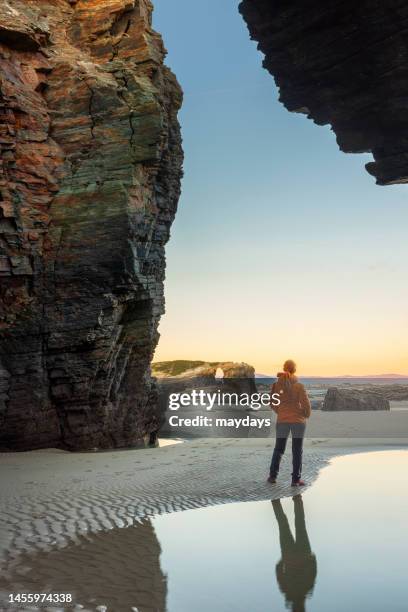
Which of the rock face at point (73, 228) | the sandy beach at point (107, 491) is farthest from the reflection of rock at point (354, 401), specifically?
the rock face at point (73, 228)

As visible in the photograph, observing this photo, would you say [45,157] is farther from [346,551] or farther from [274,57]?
[346,551]

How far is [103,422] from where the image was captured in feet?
76.0

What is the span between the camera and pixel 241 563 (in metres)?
7.32

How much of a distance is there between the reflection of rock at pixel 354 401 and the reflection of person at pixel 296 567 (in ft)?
112

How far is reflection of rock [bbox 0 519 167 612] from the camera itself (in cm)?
591

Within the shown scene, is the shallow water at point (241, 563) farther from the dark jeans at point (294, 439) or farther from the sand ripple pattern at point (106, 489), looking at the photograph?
the dark jeans at point (294, 439)

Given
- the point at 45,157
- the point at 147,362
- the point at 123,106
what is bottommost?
the point at 147,362

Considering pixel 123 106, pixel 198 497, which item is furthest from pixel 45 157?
pixel 198 497

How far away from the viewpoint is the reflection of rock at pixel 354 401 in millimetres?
41906

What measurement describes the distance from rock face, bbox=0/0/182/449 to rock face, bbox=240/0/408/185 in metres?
12.6

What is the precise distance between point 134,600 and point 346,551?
11.2 feet

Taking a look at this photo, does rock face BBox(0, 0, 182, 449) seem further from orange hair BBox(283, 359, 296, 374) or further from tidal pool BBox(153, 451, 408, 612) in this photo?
tidal pool BBox(153, 451, 408, 612)

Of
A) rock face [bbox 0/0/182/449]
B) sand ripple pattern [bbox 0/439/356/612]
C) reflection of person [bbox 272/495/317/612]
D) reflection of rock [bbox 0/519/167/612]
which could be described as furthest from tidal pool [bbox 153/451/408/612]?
rock face [bbox 0/0/182/449]

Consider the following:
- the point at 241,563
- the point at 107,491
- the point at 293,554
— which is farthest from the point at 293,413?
the point at 241,563
